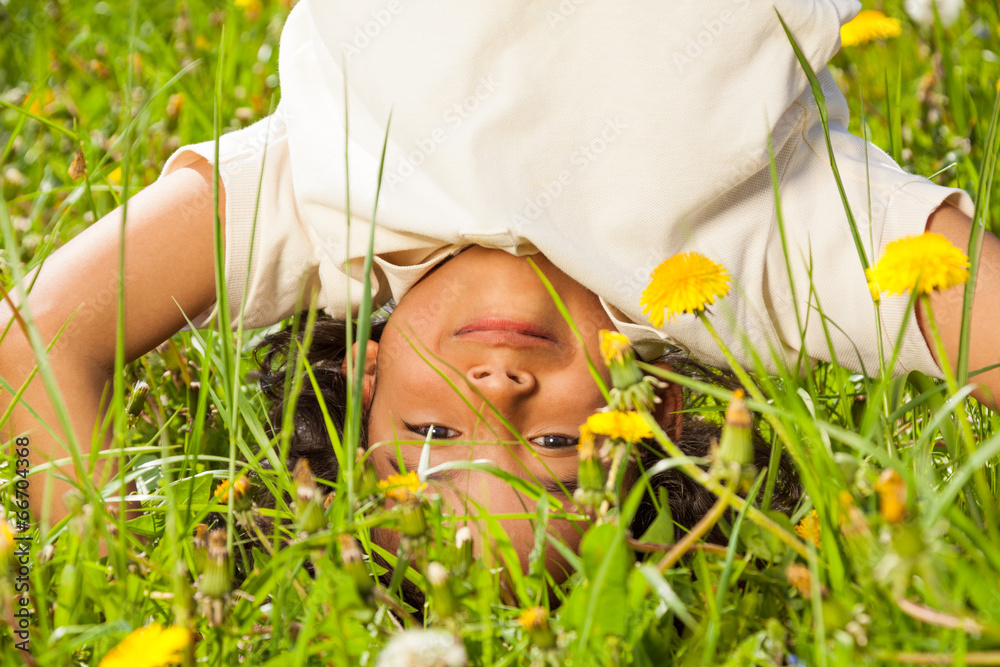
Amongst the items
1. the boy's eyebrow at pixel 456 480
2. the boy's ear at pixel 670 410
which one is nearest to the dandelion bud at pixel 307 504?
the boy's eyebrow at pixel 456 480

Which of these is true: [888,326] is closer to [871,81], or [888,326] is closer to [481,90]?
[481,90]

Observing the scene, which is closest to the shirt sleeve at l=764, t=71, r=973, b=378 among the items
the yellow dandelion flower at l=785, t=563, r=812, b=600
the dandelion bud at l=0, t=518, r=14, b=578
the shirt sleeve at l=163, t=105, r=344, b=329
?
the yellow dandelion flower at l=785, t=563, r=812, b=600

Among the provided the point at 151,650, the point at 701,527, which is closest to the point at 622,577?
the point at 701,527

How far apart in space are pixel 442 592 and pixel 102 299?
96cm

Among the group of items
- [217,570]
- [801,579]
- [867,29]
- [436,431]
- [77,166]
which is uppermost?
[867,29]

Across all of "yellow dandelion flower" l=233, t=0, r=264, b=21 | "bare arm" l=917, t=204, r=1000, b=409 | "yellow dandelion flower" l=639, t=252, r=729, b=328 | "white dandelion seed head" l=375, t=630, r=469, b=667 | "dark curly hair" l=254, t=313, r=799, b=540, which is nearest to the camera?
"white dandelion seed head" l=375, t=630, r=469, b=667

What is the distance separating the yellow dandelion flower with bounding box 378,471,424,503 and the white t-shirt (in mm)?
496

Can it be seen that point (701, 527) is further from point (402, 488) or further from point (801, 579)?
point (402, 488)

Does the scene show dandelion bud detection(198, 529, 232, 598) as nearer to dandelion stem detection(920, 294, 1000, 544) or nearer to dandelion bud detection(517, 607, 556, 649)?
dandelion bud detection(517, 607, 556, 649)

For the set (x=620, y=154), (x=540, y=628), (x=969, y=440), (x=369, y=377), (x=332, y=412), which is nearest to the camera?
(x=540, y=628)

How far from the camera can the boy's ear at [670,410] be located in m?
1.84

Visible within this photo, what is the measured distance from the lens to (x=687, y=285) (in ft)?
3.46

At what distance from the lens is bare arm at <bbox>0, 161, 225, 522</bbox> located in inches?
58.4

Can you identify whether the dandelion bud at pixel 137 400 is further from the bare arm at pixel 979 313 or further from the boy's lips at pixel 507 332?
the bare arm at pixel 979 313
